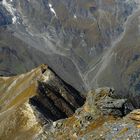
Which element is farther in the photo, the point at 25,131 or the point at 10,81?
the point at 10,81

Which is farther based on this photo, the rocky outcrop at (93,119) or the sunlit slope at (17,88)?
the sunlit slope at (17,88)

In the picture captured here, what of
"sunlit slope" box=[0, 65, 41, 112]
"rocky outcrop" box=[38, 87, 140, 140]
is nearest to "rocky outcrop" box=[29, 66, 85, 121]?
"sunlit slope" box=[0, 65, 41, 112]

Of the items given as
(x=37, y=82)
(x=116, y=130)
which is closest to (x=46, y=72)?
(x=37, y=82)

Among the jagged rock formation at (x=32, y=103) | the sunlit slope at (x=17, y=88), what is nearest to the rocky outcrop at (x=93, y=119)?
the jagged rock formation at (x=32, y=103)

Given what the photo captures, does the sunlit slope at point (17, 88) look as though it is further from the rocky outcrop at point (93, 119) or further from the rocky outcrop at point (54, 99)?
the rocky outcrop at point (93, 119)

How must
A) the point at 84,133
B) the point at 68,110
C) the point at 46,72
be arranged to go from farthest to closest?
1. the point at 46,72
2. the point at 68,110
3. the point at 84,133

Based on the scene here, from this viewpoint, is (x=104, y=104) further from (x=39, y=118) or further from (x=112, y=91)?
(x=39, y=118)

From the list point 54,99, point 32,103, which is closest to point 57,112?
point 54,99

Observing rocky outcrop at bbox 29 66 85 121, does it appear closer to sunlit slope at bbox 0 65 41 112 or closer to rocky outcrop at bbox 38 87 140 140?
sunlit slope at bbox 0 65 41 112

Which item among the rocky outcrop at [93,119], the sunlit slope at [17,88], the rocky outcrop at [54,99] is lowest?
the rocky outcrop at [93,119]
